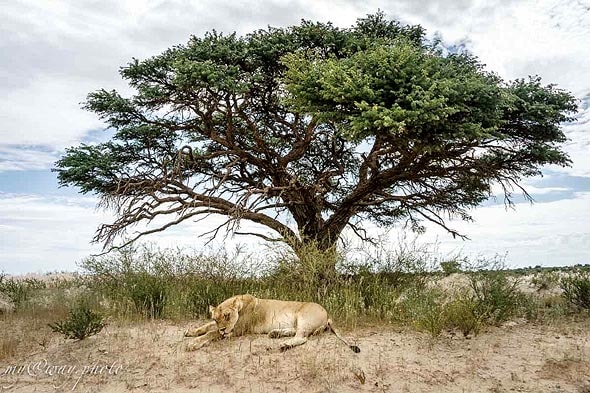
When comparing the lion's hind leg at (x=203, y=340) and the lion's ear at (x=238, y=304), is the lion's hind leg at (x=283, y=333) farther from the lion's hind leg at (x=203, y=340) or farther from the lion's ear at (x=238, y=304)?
the lion's hind leg at (x=203, y=340)

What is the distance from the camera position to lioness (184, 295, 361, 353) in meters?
8.20

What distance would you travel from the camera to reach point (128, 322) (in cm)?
982

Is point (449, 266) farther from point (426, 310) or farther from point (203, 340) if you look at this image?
point (203, 340)

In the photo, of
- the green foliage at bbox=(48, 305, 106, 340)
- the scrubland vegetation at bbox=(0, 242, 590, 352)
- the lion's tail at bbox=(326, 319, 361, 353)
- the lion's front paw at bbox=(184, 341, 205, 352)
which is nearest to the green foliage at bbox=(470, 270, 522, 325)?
the scrubland vegetation at bbox=(0, 242, 590, 352)

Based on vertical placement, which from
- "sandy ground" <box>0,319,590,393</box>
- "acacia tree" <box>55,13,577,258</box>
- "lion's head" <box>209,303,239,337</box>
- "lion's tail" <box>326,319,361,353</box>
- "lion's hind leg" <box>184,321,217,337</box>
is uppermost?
"acacia tree" <box>55,13,577,258</box>

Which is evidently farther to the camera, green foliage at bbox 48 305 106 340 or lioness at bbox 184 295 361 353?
green foliage at bbox 48 305 106 340

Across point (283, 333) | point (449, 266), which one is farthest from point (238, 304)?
point (449, 266)

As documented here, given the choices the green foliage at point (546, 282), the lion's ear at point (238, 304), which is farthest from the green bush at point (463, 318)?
the green foliage at point (546, 282)

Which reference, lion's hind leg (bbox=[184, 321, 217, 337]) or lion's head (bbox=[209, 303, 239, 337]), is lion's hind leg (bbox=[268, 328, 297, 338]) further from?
lion's hind leg (bbox=[184, 321, 217, 337])

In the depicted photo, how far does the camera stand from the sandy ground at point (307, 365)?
6.95 metres

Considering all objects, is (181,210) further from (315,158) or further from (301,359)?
(301,359)

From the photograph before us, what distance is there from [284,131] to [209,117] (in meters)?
3.13

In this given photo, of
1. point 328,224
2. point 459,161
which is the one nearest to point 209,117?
point 328,224

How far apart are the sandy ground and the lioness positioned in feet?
0.53
